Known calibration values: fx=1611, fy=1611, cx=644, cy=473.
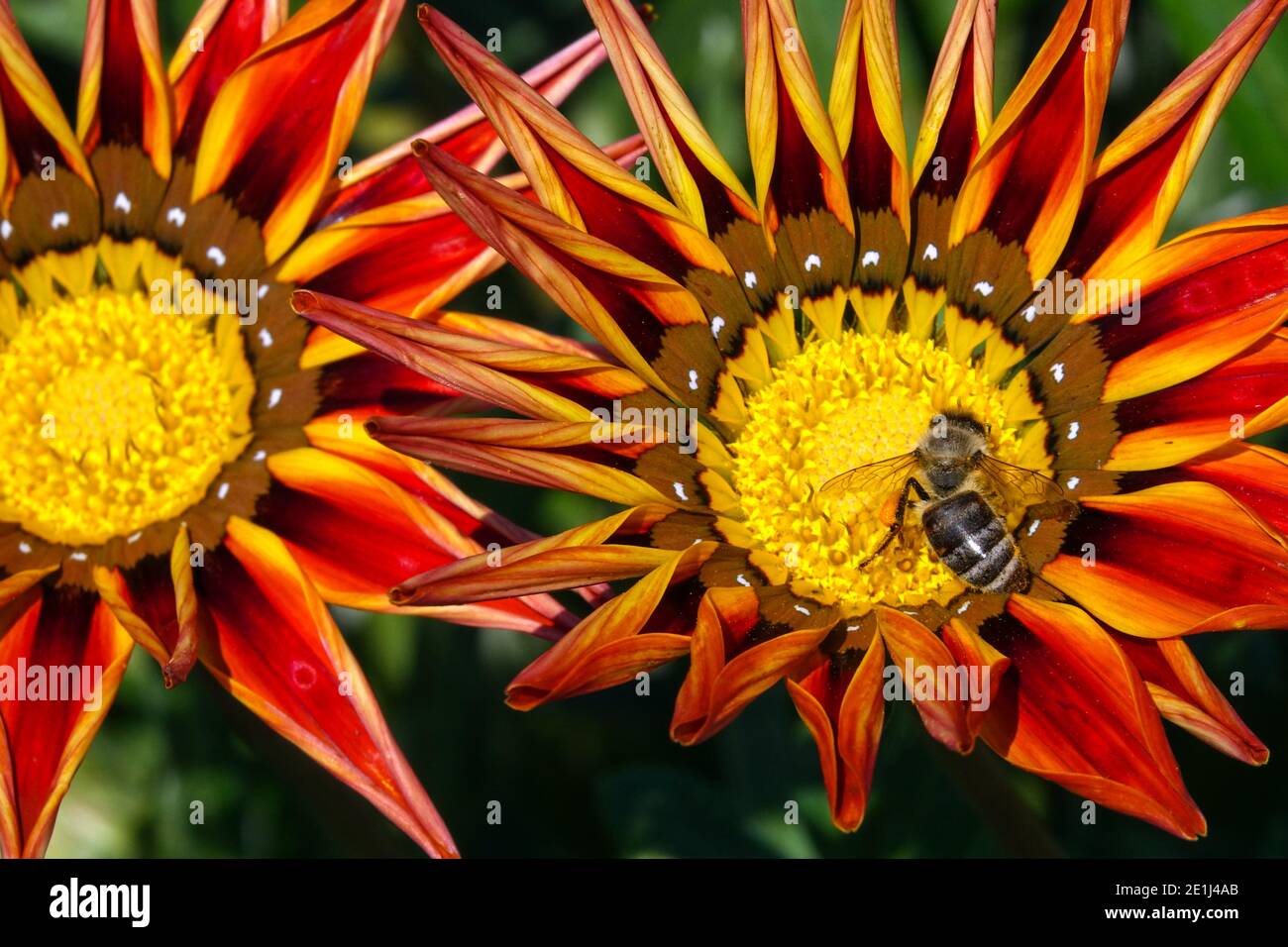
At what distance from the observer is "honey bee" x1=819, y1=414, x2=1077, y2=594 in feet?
9.36

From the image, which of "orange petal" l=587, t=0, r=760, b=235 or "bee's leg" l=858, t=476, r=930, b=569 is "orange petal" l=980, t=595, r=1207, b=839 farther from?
"orange petal" l=587, t=0, r=760, b=235

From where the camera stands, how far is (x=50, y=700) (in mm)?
2801

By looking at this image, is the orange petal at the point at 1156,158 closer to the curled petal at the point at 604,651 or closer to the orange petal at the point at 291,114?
the curled petal at the point at 604,651

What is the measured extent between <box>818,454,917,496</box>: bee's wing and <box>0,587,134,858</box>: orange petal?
137cm

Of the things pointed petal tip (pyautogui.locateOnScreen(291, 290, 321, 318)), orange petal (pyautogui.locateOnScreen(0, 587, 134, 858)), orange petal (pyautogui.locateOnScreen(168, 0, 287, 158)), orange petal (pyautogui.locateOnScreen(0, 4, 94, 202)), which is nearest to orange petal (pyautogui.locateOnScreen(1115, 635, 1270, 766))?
pointed petal tip (pyautogui.locateOnScreen(291, 290, 321, 318))

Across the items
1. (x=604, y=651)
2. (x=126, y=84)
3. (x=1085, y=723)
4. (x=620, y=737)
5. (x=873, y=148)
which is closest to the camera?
(x=604, y=651)

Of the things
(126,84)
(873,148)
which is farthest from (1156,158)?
(126,84)

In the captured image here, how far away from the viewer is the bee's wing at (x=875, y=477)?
3195 mm

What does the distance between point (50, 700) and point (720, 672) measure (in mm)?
1204

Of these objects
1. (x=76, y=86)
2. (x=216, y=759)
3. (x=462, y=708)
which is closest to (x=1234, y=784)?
(x=462, y=708)

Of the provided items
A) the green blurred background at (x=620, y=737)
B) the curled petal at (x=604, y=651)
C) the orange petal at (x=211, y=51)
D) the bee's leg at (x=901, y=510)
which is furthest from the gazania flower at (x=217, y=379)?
the bee's leg at (x=901, y=510)

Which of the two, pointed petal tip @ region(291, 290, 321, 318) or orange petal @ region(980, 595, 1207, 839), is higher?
A: pointed petal tip @ region(291, 290, 321, 318)

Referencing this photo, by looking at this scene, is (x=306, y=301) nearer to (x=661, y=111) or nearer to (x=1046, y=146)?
(x=661, y=111)
